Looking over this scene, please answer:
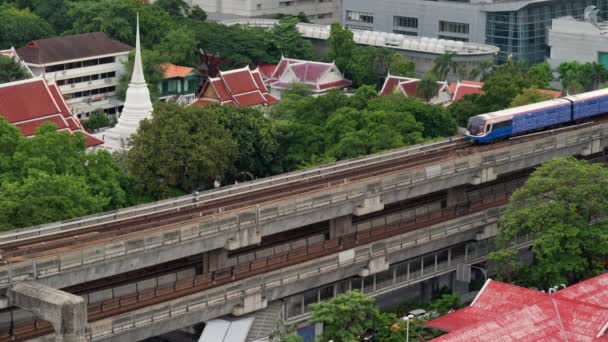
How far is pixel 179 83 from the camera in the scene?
4097 inches

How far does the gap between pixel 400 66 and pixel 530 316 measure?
2124 inches

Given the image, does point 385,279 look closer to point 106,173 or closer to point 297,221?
point 297,221

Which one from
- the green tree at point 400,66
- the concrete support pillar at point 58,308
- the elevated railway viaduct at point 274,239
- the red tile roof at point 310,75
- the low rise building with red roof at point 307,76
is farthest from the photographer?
the green tree at point 400,66

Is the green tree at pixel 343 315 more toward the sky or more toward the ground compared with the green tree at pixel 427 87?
more toward the ground

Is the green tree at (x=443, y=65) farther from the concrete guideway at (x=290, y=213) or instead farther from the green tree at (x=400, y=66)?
the concrete guideway at (x=290, y=213)

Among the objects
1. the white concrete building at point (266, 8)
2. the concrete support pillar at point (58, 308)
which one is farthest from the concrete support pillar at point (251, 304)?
the white concrete building at point (266, 8)

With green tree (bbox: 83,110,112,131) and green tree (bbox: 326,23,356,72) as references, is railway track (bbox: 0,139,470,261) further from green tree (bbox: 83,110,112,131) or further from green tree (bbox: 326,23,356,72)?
Answer: green tree (bbox: 326,23,356,72)

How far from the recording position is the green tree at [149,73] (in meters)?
99.2

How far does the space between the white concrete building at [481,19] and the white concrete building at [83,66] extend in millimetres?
25124

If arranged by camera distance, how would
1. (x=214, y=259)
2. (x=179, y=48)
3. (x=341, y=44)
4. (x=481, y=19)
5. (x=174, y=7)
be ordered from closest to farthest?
(x=214, y=259)
(x=179, y=48)
(x=341, y=44)
(x=481, y=19)
(x=174, y=7)

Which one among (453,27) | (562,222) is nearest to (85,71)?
(453,27)

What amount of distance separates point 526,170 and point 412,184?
11.1 metres

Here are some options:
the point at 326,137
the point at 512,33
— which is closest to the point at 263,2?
the point at 512,33

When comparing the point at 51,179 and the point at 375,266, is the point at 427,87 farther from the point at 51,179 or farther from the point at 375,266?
the point at 51,179
